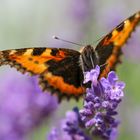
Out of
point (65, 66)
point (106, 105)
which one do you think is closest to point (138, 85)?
point (65, 66)

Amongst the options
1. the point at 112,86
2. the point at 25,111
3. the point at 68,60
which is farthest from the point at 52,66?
the point at 25,111

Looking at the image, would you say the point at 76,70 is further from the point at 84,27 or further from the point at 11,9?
the point at 11,9

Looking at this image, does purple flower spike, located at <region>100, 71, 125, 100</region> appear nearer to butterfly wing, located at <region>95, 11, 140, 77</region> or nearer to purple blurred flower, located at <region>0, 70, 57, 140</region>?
butterfly wing, located at <region>95, 11, 140, 77</region>

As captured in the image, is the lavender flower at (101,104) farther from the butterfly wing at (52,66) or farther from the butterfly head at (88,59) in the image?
the butterfly wing at (52,66)

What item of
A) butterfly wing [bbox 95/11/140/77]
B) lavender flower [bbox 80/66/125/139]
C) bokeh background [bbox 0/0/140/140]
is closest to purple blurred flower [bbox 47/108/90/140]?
lavender flower [bbox 80/66/125/139]

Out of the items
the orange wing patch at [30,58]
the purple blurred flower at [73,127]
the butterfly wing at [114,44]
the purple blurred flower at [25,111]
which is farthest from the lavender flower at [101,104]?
the purple blurred flower at [25,111]

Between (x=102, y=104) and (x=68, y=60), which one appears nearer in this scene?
Answer: (x=102, y=104)

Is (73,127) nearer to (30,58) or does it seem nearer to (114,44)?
(30,58)
